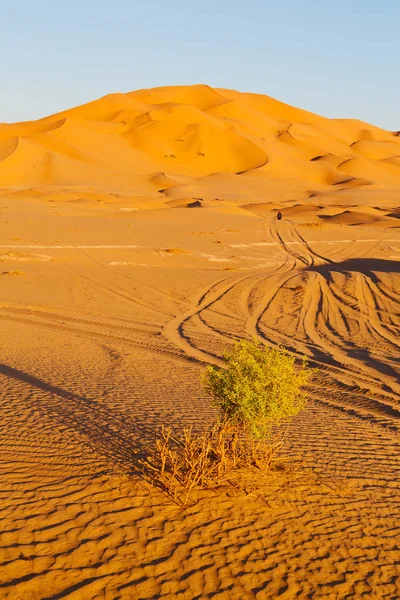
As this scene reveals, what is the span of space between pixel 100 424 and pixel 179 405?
1336mm

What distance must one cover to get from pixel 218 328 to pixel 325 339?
89.8 inches

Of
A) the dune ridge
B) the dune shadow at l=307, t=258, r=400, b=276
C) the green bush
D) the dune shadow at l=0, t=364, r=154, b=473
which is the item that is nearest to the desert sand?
the dune shadow at l=0, t=364, r=154, b=473

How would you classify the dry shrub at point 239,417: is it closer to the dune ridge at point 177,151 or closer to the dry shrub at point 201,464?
the dry shrub at point 201,464

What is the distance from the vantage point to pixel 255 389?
Answer: 5.85 meters

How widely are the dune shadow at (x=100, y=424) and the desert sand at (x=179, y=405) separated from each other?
3 cm

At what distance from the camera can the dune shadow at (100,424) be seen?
6223mm

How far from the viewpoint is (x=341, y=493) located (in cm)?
567

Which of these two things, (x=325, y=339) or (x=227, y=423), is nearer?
(x=227, y=423)

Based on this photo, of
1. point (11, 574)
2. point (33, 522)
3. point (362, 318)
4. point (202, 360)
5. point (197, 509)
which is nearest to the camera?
point (11, 574)

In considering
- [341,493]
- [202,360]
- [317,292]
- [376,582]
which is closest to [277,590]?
[376,582]

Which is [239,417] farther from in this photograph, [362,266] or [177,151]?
[177,151]

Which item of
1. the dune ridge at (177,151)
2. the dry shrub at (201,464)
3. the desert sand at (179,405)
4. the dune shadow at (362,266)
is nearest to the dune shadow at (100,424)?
the desert sand at (179,405)

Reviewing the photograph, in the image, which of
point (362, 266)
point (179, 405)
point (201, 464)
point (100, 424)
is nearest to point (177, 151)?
point (362, 266)

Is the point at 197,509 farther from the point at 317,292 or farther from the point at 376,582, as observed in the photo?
the point at 317,292
